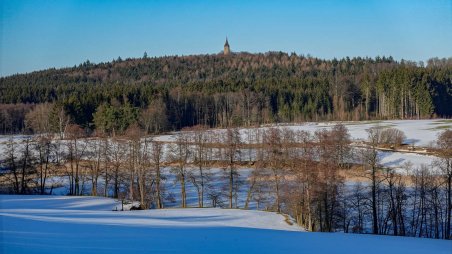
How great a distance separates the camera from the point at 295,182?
3256 cm

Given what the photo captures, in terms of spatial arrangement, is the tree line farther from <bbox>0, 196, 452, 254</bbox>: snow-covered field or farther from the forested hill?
the forested hill

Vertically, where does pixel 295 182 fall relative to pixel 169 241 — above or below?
below

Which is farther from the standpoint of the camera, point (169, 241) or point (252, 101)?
point (252, 101)

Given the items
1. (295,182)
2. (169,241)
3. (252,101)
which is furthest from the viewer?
(252,101)

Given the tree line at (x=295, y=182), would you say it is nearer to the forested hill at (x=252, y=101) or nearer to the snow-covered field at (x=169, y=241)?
the snow-covered field at (x=169, y=241)

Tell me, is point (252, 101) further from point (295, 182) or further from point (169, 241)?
point (169, 241)

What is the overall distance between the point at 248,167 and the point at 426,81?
197ft

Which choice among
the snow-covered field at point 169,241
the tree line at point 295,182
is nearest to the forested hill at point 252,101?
the tree line at point 295,182

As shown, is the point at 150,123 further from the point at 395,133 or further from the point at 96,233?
the point at 96,233

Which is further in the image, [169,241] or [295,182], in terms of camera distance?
[295,182]

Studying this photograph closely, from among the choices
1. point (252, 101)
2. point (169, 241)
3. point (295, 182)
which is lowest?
point (295, 182)

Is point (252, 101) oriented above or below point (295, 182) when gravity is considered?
above

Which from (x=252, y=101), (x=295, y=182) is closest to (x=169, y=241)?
(x=295, y=182)

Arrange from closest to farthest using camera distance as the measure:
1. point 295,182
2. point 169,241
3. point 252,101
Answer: point 169,241
point 295,182
point 252,101
